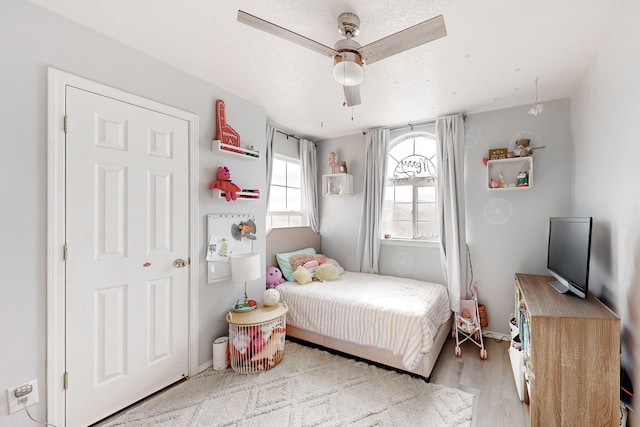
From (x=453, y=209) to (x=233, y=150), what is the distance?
2.50 meters

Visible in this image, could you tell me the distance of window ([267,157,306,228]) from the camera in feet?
12.4

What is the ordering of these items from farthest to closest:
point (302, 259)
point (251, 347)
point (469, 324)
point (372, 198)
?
1. point (372, 198)
2. point (302, 259)
3. point (469, 324)
4. point (251, 347)

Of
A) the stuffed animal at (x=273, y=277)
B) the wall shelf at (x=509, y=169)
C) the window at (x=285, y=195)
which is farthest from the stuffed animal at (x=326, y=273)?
the wall shelf at (x=509, y=169)

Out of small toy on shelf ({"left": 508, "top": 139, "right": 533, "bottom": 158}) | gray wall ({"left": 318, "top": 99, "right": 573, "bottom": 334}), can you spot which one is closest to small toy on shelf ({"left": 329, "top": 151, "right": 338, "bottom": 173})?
gray wall ({"left": 318, "top": 99, "right": 573, "bottom": 334})

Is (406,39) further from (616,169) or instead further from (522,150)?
(522,150)

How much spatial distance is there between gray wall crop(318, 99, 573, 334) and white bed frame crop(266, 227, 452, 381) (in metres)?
0.67

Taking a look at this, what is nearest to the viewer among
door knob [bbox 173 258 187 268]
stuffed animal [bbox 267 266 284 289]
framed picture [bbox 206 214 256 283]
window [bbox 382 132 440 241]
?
door knob [bbox 173 258 187 268]

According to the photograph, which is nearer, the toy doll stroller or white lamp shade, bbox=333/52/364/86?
white lamp shade, bbox=333/52/364/86

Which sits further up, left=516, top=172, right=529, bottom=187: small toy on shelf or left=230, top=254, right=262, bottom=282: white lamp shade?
left=516, top=172, right=529, bottom=187: small toy on shelf

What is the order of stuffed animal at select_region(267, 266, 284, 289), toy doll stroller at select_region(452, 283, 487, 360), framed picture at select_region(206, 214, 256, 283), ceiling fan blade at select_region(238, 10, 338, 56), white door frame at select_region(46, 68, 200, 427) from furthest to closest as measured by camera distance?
1. stuffed animal at select_region(267, 266, 284, 289)
2. toy doll stroller at select_region(452, 283, 487, 360)
3. framed picture at select_region(206, 214, 256, 283)
4. white door frame at select_region(46, 68, 200, 427)
5. ceiling fan blade at select_region(238, 10, 338, 56)

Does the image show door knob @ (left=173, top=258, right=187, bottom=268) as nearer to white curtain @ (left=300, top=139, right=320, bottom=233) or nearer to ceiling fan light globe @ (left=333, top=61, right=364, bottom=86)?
ceiling fan light globe @ (left=333, top=61, right=364, bottom=86)

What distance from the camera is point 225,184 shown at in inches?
96.0

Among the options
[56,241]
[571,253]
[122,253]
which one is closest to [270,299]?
[122,253]

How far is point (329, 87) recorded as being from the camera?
8.25ft
